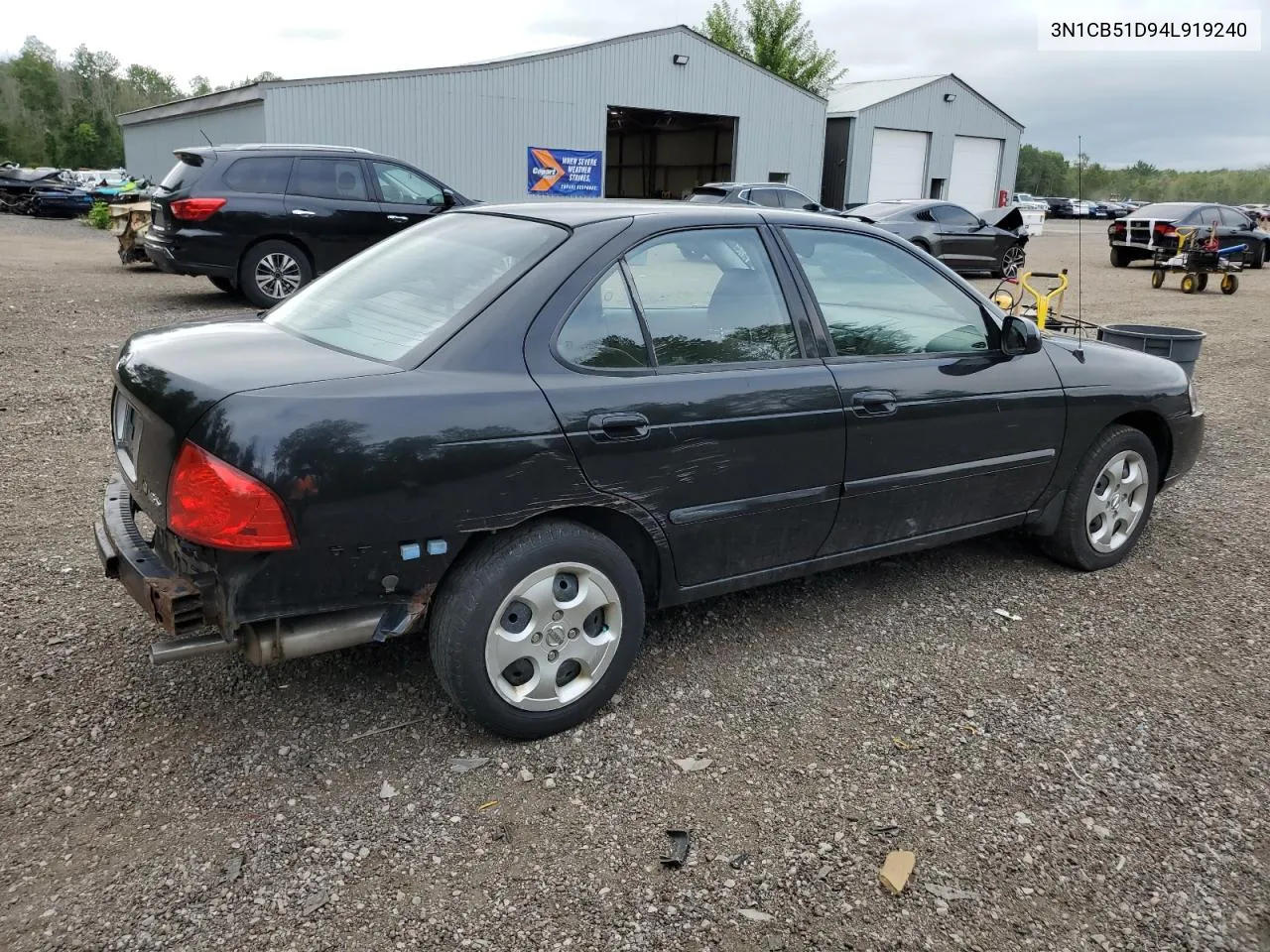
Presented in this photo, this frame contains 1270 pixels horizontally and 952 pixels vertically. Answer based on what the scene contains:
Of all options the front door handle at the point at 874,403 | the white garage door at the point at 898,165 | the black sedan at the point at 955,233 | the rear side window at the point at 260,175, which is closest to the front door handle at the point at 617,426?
the front door handle at the point at 874,403

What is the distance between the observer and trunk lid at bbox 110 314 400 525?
273 cm

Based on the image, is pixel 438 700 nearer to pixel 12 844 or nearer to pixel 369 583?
pixel 369 583

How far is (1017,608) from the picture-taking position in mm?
4262

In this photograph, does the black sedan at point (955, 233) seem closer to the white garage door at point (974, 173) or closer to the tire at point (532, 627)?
the tire at point (532, 627)

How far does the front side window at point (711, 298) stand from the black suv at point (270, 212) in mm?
7602

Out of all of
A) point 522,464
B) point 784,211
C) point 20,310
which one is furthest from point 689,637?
point 20,310

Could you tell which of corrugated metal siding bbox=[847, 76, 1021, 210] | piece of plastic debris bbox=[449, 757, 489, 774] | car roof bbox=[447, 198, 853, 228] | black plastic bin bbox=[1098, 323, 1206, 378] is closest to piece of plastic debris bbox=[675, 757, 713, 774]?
piece of plastic debris bbox=[449, 757, 489, 774]

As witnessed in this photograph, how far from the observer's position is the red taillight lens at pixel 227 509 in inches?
101

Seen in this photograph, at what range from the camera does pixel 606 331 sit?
3180 mm

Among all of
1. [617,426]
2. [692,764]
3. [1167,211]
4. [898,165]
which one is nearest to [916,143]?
[898,165]

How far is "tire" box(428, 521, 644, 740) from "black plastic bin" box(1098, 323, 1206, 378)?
484 cm

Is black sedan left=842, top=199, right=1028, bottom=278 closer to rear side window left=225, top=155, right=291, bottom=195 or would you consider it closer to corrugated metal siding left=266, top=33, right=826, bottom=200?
corrugated metal siding left=266, top=33, right=826, bottom=200

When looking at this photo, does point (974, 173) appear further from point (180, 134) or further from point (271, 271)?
point (271, 271)

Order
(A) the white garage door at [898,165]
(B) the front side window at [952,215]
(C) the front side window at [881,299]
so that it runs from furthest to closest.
Result: (A) the white garage door at [898,165] < (B) the front side window at [952,215] < (C) the front side window at [881,299]
